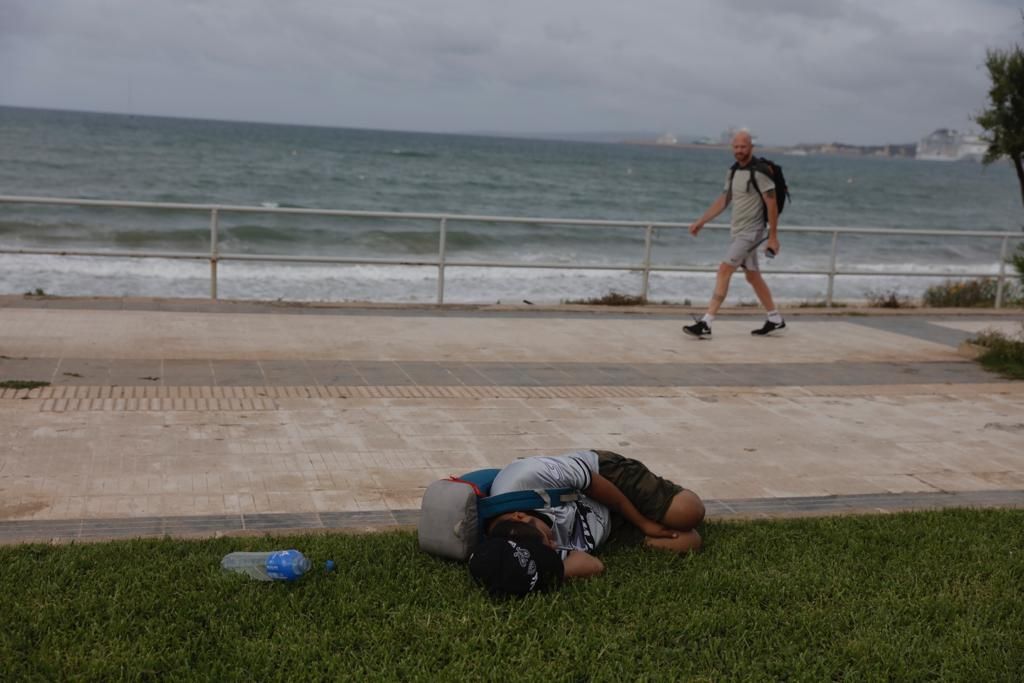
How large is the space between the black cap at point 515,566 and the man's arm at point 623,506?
48 centimetres

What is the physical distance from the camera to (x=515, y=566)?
4.46 m

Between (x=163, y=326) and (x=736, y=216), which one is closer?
(x=163, y=326)

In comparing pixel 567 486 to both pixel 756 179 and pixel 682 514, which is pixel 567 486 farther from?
pixel 756 179

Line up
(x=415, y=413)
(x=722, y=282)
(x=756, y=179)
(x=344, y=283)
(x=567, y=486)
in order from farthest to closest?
(x=344, y=283) → (x=722, y=282) → (x=756, y=179) → (x=415, y=413) → (x=567, y=486)

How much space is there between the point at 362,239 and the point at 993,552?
28191 mm

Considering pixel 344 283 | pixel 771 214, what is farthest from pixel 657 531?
pixel 344 283

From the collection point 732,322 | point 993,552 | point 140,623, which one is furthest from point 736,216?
point 140,623

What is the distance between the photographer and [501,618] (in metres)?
4.35

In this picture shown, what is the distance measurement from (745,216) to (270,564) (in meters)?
7.36

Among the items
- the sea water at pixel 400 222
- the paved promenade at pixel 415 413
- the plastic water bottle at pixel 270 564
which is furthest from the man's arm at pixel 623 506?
the sea water at pixel 400 222

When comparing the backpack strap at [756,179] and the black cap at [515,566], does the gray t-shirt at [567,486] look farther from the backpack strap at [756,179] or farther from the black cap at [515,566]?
the backpack strap at [756,179]

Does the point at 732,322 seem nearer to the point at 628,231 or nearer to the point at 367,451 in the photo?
the point at 367,451

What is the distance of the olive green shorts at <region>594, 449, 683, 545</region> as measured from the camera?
5.12 m

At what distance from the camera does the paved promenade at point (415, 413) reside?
5.83 metres
